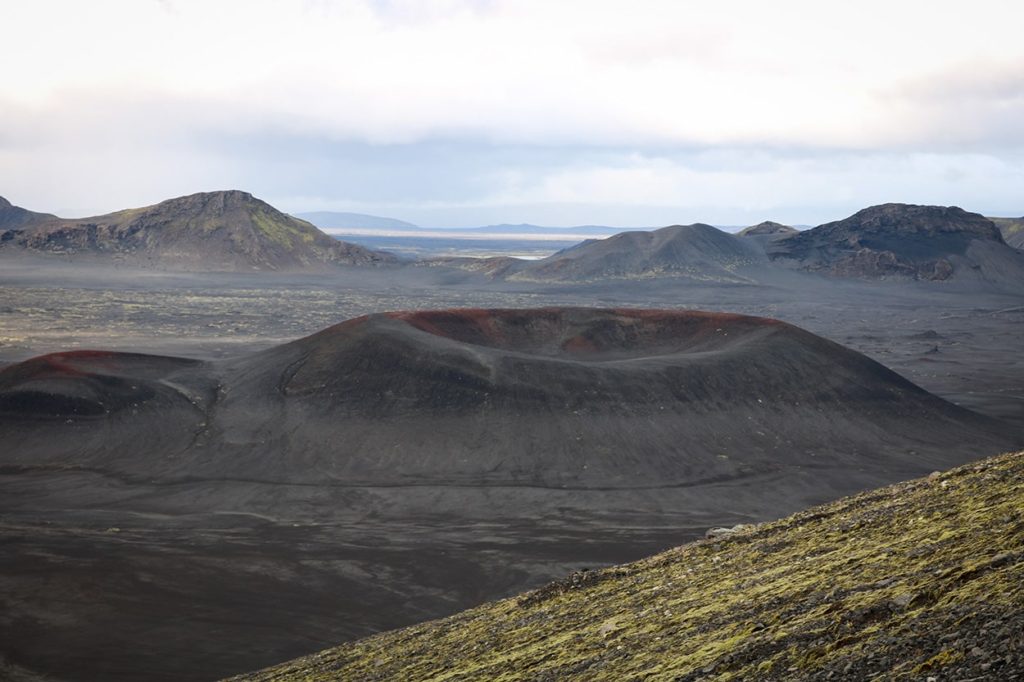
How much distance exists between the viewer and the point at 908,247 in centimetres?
17475

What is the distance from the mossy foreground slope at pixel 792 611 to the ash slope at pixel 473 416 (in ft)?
70.6

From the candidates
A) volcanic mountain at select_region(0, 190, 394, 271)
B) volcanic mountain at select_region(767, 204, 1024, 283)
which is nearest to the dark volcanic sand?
volcanic mountain at select_region(767, 204, 1024, 283)

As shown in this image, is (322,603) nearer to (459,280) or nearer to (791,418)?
(791,418)

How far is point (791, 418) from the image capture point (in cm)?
4531

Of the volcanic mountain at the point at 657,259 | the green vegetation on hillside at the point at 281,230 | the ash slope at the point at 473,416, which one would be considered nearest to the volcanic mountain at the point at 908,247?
the volcanic mountain at the point at 657,259

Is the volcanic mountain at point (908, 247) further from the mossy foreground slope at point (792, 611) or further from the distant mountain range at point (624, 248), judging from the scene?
the mossy foreground slope at point (792, 611)

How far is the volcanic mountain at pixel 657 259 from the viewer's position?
163 meters

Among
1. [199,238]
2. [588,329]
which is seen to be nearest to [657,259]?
[199,238]

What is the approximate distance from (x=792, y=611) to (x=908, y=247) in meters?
180

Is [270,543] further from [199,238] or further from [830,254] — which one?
[830,254]

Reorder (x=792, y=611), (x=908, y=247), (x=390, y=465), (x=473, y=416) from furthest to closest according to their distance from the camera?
(x=908, y=247), (x=473, y=416), (x=390, y=465), (x=792, y=611)

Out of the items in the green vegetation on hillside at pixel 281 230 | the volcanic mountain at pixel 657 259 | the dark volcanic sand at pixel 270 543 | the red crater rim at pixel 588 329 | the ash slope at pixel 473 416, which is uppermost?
the green vegetation on hillside at pixel 281 230

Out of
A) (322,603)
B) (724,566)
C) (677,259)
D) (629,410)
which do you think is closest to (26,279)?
(677,259)

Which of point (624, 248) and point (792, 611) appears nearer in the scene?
point (792, 611)
